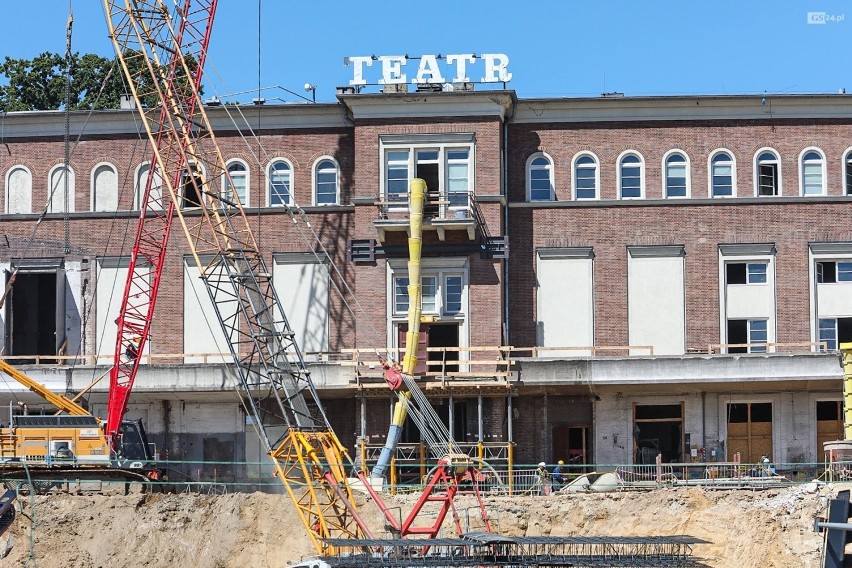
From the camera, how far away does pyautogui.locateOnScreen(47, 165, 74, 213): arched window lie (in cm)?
6731

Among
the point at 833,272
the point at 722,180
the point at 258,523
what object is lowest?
the point at 258,523

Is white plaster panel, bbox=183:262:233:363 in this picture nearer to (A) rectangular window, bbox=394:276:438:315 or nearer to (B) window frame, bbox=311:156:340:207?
(B) window frame, bbox=311:156:340:207

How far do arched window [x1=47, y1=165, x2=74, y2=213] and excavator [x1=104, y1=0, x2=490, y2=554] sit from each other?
12.9 ft

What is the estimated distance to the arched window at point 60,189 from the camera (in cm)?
6731

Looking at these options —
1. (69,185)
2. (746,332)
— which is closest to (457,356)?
(746,332)

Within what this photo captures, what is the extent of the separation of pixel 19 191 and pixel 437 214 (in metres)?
19.5

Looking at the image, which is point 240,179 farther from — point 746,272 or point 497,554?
point 497,554

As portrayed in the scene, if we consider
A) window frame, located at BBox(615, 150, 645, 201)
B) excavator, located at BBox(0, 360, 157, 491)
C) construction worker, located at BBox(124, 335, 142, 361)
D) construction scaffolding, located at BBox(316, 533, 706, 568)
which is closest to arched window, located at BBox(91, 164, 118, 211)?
construction worker, located at BBox(124, 335, 142, 361)

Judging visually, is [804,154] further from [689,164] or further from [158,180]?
[158,180]

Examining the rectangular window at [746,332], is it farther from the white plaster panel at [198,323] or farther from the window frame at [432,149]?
the white plaster panel at [198,323]

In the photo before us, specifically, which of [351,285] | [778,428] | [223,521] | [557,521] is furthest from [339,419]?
[778,428]

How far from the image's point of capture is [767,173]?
65750 mm

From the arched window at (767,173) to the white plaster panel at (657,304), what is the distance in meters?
4.90

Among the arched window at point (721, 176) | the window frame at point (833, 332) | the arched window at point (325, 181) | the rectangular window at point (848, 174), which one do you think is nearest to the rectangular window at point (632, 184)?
the arched window at point (721, 176)
